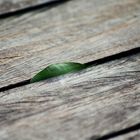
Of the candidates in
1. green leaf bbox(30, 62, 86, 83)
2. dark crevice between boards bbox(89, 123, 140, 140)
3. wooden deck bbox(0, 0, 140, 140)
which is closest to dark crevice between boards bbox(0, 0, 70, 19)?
wooden deck bbox(0, 0, 140, 140)

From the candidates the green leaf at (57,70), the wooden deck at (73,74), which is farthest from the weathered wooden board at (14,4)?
the green leaf at (57,70)

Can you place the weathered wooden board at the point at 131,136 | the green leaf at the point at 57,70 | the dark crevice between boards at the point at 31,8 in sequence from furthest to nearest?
the dark crevice between boards at the point at 31,8 < the green leaf at the point at 57,70 < the weathered wooden board at the point at 131,136

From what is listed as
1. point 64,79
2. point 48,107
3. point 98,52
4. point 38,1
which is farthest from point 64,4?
point 48,107

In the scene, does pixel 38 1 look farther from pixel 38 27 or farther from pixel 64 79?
pixel 64 79

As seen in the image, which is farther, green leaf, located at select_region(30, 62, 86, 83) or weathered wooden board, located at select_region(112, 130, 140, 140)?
green leaf, located at select_region(30, 62, 86, 83)

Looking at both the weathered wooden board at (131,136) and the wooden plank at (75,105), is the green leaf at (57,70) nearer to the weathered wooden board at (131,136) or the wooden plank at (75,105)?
the wooden plank at (75,105)

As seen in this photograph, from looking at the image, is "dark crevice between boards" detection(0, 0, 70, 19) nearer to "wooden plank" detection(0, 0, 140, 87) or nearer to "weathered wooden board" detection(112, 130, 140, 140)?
"wooden plank" detection(0, 0, 140, 87)
